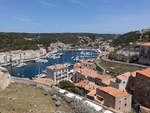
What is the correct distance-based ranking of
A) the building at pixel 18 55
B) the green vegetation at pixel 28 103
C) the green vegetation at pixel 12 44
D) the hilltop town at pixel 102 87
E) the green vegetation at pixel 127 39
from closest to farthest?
the green vegetation at pixel 28 103 → the hilltop town at pixel 102 87 → the building at pixel 18 55 → the green vegetation at pixel 127 39 → the green vegetation at pixel 12 44

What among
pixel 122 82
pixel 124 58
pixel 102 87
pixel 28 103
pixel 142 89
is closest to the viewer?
pixel 28 103

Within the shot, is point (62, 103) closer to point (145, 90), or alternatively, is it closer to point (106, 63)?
point (145, 90)

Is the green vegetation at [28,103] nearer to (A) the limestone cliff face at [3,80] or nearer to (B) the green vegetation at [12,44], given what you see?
(A) the limestone cliff face at [3,80]

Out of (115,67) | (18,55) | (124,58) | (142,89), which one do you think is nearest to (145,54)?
(124,58)

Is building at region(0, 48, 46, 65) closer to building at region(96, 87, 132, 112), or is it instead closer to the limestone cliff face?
building at region(96, 87, 132, 112)

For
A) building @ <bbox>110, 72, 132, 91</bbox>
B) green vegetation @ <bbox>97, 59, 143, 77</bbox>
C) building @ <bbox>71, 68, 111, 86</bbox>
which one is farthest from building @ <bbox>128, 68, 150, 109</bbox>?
green vegetation @ <bbox>97, 59, 143, 77</bbox>

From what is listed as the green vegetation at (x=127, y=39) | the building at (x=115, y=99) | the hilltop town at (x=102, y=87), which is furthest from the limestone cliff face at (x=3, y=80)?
the green vegetation at (x=127, y=39)

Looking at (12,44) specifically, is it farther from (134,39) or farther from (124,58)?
(134,39)
